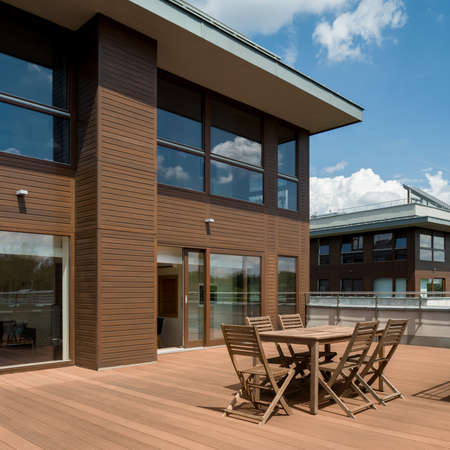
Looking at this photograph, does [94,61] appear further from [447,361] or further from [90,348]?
[447,361]

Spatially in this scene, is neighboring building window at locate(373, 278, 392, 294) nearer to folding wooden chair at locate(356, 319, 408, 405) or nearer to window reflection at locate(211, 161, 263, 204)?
window reflection at locate(211, 161, 263, 204)

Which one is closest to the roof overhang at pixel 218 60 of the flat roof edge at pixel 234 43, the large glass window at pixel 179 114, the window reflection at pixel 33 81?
the flat roof edge at pixel 234 43

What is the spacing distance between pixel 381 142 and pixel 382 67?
2369 cm

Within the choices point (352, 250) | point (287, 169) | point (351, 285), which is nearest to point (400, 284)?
point (351, 285)

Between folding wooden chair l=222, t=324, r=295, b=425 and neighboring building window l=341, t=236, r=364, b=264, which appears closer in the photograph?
folding wooden chair l=222, t=324, r=295, b=425

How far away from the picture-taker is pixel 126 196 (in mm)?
7898

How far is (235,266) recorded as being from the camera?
10891mm

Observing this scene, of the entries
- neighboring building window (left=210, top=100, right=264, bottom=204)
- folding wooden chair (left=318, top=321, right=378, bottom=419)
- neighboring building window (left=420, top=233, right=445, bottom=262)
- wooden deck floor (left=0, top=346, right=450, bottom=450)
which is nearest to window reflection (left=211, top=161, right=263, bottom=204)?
neighboring building window (left=210, top=100, right=264, bottom=204)

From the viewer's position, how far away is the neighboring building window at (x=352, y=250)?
23812 millimetres

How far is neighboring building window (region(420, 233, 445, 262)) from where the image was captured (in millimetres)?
22203

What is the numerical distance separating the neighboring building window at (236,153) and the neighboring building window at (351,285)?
45.6ft

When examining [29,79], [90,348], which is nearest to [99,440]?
[90,348]

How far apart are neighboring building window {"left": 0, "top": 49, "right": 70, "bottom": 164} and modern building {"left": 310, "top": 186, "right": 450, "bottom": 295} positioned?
17134mm

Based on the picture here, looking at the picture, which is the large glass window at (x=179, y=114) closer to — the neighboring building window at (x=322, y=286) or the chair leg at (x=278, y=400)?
the chair leg at (x=278, y=400)
